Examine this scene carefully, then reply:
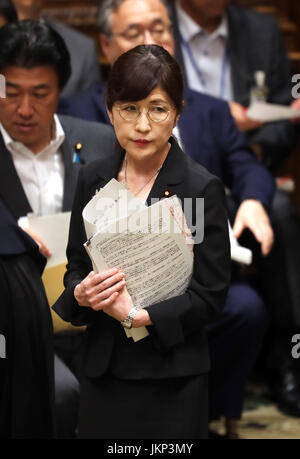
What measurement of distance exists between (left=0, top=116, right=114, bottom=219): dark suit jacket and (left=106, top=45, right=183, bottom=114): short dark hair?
16 cm

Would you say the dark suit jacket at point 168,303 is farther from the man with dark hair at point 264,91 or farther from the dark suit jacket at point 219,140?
the man with dark hair at point 264,91

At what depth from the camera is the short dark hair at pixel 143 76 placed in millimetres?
1160

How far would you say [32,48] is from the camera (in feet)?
5.01

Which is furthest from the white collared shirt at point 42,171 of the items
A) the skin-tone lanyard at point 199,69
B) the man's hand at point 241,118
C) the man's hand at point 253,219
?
the skin-tone lanyard at point 199,69

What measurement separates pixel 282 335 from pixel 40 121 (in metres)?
1.45

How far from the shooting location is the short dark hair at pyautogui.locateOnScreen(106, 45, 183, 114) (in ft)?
3.81

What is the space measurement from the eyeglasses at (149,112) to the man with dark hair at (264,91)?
1.29 m

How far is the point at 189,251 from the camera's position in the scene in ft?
3.97

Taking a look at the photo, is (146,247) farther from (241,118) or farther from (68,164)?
(241,118)

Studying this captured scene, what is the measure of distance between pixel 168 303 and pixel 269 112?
3.95 feet

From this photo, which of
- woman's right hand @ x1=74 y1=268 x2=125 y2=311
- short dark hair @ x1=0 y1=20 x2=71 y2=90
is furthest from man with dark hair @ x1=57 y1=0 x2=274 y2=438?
woman's right hand @ x1=74 y1=268 x2=125 y2=311

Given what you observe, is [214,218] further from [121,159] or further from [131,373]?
[131,373]

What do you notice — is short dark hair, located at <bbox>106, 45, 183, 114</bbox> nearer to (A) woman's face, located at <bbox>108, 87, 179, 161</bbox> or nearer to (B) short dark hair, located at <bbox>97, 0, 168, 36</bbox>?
(A) woman's face, located at <bbox>108, 87, 179, 161</bbox>

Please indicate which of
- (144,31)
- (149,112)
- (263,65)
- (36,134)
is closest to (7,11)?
(144,31)
